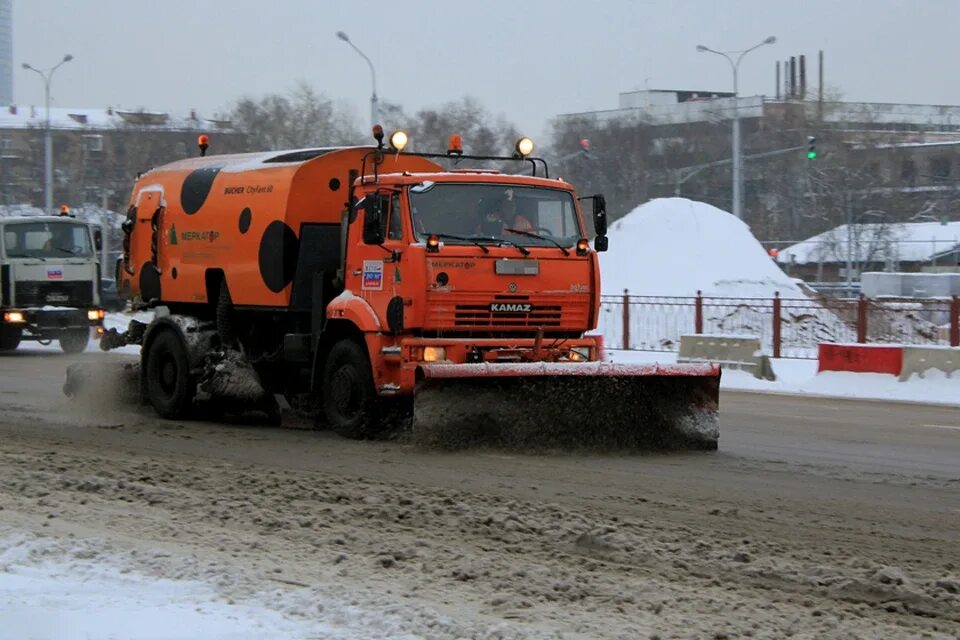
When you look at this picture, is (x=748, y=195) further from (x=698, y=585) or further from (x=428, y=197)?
(x=698, y=585)

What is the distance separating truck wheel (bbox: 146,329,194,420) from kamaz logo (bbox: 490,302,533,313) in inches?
171

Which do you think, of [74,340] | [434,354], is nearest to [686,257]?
[74,340]

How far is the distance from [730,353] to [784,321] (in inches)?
144

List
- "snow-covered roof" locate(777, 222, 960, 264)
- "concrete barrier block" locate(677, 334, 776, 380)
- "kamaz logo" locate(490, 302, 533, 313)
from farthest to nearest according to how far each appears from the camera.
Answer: "snow-covered roof" locate(777, 222, 960, 264)
"concrete barrier block" locate(677, 334, 776, 380)
"kamaz logo" locate(490, 302, 533, 313)

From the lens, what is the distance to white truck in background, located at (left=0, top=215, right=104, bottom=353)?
91.7ft

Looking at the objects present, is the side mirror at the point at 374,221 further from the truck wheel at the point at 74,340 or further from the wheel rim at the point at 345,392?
the truck wheel at the point at 74,340

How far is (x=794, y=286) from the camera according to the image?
36562 mm

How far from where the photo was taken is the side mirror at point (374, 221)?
12.2 metres

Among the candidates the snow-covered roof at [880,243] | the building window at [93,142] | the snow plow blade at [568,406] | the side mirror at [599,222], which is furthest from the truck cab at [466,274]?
the building window at [93,142]

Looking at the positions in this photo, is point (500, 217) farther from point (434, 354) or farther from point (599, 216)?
point (434, 354)

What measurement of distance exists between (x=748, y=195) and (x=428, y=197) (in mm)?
73599

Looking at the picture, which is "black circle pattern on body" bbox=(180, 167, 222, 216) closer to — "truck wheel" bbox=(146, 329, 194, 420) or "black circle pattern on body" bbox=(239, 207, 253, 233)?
"black circle pattern on body" bbox=(239, 207, 253, 233)

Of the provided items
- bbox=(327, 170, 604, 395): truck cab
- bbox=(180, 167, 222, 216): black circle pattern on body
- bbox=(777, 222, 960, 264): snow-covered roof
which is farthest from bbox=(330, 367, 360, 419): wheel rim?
bbox=(777, 222, 960, 264): snow-covered roof

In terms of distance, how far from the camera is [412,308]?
1189 centimetres
